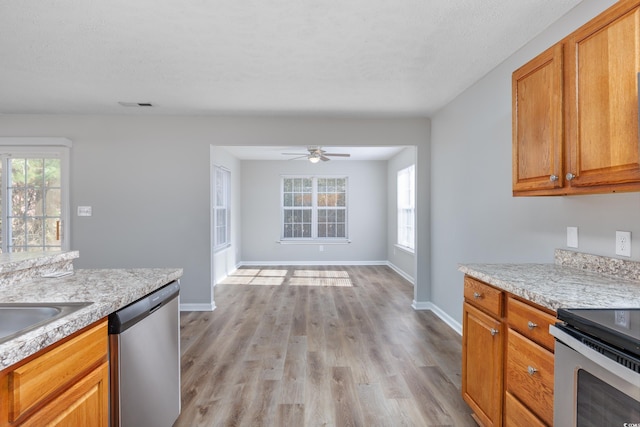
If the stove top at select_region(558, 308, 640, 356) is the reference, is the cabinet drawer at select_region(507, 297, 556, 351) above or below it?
below

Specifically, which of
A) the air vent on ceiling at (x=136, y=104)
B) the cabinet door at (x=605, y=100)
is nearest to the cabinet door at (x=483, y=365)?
the cabinet door at (x=605, y=100)

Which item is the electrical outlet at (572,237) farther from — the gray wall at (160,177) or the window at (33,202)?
the window at (33,202)

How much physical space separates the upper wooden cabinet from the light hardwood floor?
1573 millimetres

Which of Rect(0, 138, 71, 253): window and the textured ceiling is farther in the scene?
Rect(0, 138, 71, 253): window

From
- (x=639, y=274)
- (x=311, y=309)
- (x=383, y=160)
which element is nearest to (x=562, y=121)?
(x=639, y=274)

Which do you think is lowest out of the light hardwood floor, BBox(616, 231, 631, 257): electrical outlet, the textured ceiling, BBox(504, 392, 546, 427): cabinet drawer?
the light hardwood floor

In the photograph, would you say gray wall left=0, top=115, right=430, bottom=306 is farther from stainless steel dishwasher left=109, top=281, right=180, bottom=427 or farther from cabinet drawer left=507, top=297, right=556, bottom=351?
cabinet drawer left=507, top=297, right=556, bottom=351

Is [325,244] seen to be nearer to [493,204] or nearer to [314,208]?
[314,208]

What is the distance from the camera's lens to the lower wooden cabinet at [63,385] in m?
0.93

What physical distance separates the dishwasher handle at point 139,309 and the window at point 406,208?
502 centimetres

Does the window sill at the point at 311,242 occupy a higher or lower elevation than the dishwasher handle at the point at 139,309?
lower

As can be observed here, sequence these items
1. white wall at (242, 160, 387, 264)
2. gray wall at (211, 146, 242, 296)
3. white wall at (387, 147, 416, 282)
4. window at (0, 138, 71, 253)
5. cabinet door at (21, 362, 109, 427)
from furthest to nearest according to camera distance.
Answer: white wall at (242, 160, 387, 264), white wall at (387, 147, 416, 282), gray wall at (211, 146, 242, 296), window at (0, 138, 71, 253), cabinet door at (21, 362, 109, 427)

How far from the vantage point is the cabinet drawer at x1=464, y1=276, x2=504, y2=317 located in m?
1.73

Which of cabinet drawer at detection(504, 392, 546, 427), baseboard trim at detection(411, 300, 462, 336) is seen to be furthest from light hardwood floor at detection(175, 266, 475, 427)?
cabinet drawer at detection(504, 392, 546, 427)
